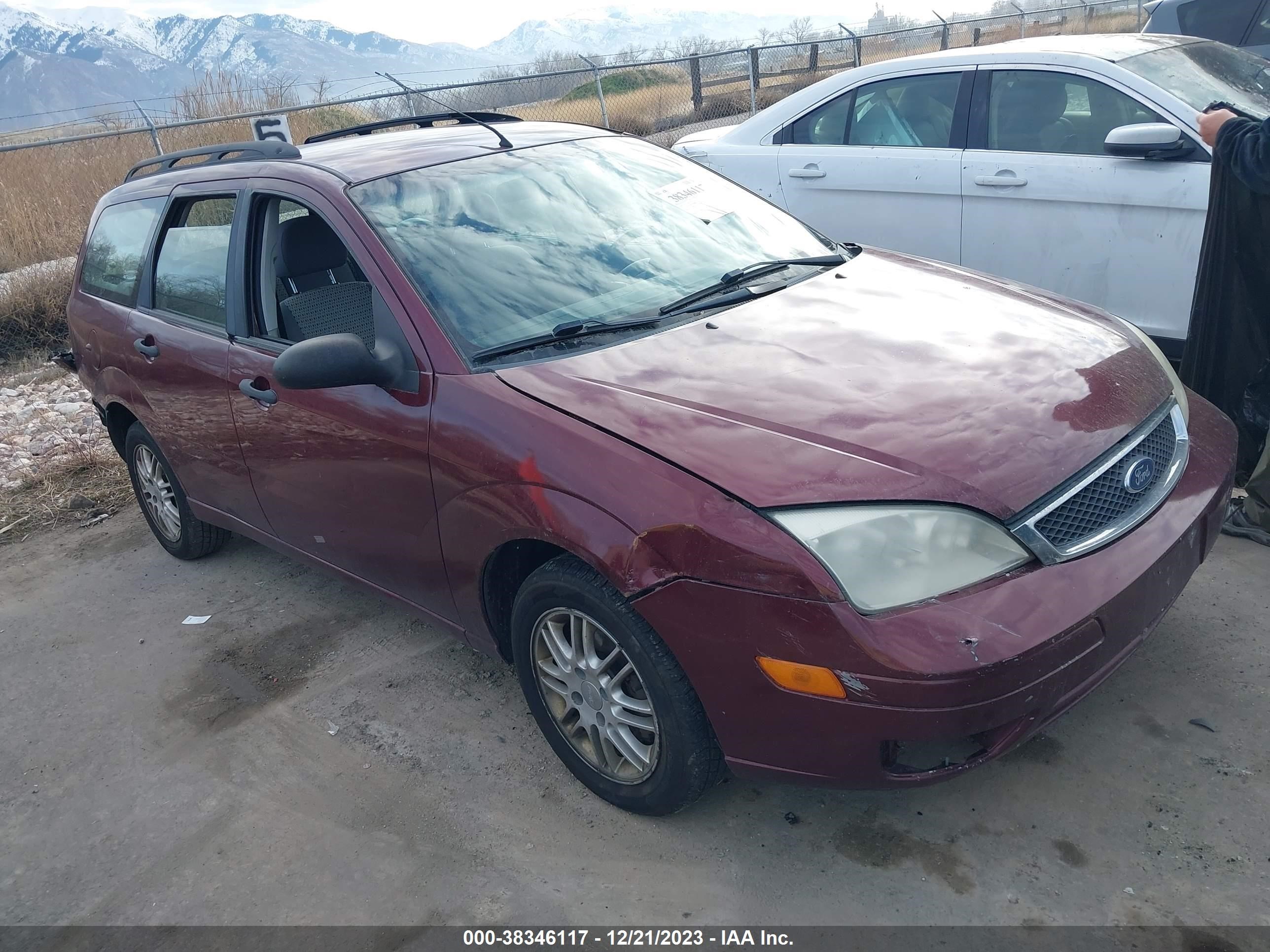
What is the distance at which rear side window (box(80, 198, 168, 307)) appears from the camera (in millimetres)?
4336

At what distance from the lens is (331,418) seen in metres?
3.23

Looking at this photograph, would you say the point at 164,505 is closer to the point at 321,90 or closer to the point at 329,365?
the point at 329,365

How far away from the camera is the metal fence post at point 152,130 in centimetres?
1231

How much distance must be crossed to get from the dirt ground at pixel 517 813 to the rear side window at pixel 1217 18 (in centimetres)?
701

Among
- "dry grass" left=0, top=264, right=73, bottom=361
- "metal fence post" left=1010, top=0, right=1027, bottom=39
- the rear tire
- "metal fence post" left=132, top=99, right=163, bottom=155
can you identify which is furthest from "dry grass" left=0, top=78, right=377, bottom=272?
"metal fence post" left=1010, top=0, right=1027, bottom=39

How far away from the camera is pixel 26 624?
4.57m

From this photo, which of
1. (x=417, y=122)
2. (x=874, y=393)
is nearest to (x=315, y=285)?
(x=417, y=122)

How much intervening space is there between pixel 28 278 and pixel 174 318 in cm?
626

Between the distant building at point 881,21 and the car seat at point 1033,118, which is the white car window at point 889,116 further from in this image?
the distant building at point 881,21

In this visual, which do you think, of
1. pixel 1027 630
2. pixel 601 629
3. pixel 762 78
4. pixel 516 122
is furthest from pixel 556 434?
pixel 762 78

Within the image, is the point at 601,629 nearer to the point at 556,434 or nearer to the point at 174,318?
the point at 556,434

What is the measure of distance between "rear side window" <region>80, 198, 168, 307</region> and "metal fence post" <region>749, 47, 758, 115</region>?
47.0ft

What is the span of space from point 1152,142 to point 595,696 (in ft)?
12.0

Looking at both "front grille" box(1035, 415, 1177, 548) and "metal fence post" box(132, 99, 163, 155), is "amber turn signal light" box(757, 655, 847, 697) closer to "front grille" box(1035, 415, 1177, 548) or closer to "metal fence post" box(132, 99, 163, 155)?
"front grille" box(1035, 415, 1177, 548)
